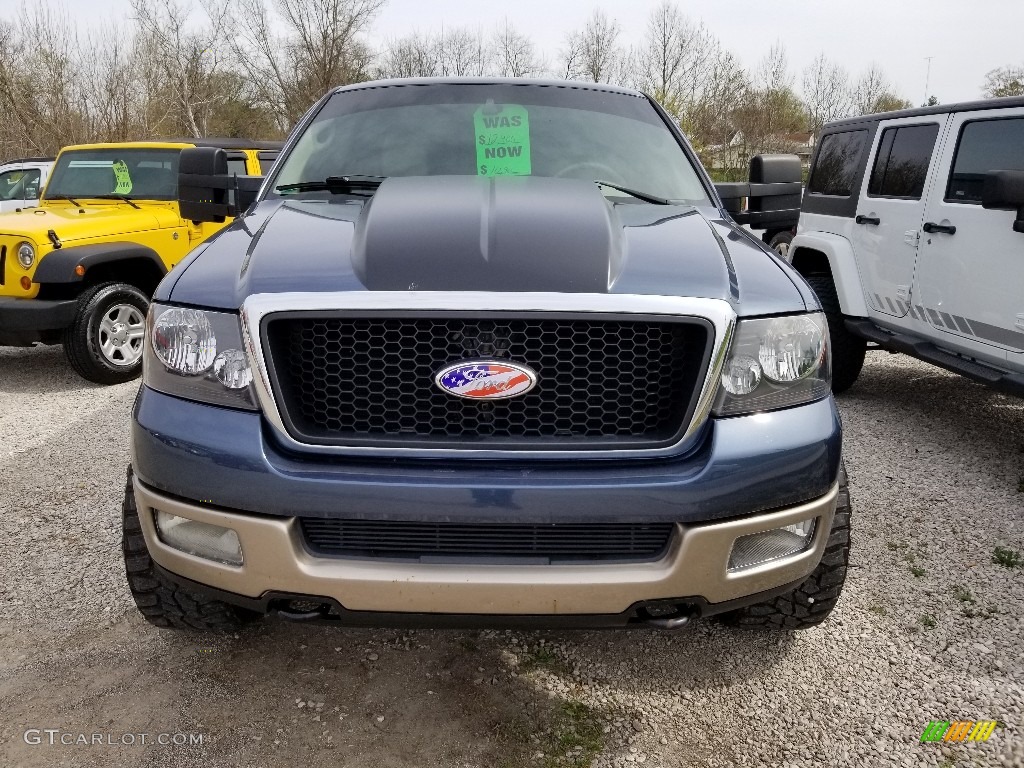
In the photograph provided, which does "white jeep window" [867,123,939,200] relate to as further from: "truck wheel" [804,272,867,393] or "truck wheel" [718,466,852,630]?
"truck wheel" [718,466,852,630]

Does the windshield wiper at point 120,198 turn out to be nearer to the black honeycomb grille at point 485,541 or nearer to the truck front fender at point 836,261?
the truck front fender at point 836,261

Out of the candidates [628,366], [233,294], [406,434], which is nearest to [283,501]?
[406,434]

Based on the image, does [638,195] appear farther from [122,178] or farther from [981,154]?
[122,178]

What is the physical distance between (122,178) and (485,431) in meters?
6.07

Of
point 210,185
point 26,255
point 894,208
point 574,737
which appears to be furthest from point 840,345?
point 26,255

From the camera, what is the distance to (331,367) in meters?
1.83

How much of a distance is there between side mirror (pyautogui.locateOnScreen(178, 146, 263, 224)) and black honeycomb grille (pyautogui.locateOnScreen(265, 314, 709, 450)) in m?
1.57

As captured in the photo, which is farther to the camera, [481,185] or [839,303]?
[839,303]

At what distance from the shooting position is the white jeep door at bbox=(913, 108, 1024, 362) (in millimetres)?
3947

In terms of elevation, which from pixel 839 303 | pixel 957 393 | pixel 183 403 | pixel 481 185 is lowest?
pixel 957 393

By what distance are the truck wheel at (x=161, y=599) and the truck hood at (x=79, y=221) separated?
4274mm

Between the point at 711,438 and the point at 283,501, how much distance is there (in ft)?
3.22

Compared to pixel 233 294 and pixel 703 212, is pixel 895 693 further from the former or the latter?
pixel 233 294

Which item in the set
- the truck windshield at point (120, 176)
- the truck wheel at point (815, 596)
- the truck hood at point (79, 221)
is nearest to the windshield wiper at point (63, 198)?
the truck windshield at point (120, 176)
